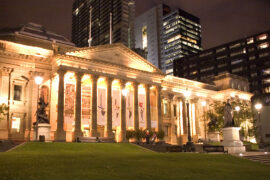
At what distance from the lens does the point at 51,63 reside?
1855 inches

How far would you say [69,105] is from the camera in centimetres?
4528

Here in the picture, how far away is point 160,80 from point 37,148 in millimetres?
34463

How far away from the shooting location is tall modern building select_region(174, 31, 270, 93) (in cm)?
10238

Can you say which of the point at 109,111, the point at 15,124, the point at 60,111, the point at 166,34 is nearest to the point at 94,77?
the point at 109,111

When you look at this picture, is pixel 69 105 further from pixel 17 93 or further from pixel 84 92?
pixel 17 93

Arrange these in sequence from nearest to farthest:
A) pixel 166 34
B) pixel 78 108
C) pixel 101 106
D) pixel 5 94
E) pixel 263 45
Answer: pixel 5 94
pixel 78 108
pixel 101 106
pixel 263 45
pixel 166 34

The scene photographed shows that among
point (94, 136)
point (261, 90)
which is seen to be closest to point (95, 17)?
point (261, 90)

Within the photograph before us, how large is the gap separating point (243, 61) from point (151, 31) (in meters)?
80.2

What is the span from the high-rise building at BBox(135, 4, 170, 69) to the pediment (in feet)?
374

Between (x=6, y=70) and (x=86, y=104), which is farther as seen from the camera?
(x=86, y=104)

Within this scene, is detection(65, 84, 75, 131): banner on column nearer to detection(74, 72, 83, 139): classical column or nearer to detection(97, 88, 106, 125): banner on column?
detection(74, 72, 83, 139): classical column

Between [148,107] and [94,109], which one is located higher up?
[148,107]

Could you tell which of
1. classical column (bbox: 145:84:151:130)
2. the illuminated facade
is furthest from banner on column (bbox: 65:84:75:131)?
classical column (bbox: 145:84:151:130)

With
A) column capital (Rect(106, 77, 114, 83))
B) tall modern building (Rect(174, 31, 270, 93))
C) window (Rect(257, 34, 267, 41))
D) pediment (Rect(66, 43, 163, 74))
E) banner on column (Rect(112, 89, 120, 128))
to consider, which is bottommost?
banner on column (Rect(112, 89, 120, 128))
